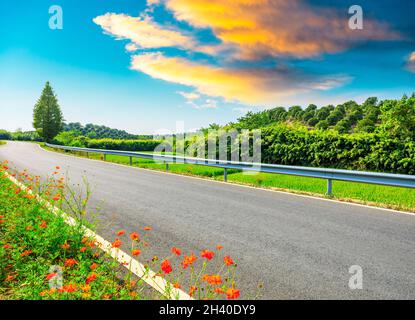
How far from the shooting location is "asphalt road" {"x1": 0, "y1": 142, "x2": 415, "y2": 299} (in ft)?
11.9

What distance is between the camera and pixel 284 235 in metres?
5.39

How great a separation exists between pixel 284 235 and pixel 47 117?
2977 inches

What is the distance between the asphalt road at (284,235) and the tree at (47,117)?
229 feet

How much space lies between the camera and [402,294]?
11.0 ft

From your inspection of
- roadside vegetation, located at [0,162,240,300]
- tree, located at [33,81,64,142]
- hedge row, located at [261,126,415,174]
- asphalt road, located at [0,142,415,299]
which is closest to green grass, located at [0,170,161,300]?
roadside vegetation, located at [0,162,240,300]

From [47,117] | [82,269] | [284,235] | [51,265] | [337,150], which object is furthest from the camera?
[47,117]

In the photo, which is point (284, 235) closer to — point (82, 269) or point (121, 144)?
point (82, 269)

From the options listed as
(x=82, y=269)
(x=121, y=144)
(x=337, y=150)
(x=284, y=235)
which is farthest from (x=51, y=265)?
(x=121, y=144)

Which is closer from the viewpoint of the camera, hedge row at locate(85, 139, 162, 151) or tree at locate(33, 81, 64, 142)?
hedge row at locate(85, 139, 162, 151)

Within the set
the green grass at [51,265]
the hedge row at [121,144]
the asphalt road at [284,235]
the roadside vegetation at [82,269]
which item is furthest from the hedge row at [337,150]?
the hedge row at [121,144]

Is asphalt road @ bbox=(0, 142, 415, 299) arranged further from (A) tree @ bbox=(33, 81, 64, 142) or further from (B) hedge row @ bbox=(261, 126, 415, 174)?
(A) tree @ bbox=(33, 81, 64, 142)

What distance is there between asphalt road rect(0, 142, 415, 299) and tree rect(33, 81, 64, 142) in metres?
69.9

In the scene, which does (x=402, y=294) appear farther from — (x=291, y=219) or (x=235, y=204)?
(x=235, y=204)

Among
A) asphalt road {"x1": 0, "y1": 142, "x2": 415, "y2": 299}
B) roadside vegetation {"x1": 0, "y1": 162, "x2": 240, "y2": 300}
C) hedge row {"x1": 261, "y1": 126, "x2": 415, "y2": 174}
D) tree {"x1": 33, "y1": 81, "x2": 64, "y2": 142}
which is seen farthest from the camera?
tree {"x1": 33, "y1": 81, "x2": 64, "y2": 142}
